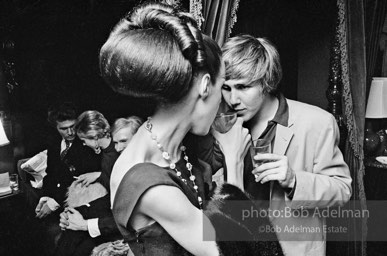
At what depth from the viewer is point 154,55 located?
1.14m

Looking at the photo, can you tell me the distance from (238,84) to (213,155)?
325mm

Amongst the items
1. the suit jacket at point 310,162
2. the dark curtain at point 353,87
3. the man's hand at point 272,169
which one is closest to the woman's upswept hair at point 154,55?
the man's hand at point 272,169

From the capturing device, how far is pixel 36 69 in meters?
1.77

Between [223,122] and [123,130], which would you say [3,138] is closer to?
[123,130]

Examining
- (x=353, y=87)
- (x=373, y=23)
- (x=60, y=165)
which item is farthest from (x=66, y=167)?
(x=373, y=23)

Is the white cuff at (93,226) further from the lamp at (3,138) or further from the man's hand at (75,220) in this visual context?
the lamp at (3,138)

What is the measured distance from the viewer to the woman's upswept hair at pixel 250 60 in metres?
1.74

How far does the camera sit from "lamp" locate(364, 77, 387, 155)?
2988mm

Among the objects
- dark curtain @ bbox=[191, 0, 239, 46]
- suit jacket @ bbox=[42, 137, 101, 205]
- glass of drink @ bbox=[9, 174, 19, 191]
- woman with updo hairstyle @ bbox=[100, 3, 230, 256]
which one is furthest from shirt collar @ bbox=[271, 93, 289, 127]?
glass of drink @ bbox=[9, 174, 19, 191]

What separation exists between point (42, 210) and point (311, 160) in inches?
49.0

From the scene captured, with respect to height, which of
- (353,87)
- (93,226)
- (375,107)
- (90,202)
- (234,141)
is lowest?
(93,226)

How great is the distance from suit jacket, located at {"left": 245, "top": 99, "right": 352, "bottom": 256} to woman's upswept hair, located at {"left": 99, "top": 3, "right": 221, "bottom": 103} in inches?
30.2

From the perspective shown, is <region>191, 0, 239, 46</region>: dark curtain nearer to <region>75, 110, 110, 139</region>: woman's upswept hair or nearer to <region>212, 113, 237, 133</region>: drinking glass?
<region>212, 113, 237, 133</region>: drinking glass

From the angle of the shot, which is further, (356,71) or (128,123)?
(356,71)
